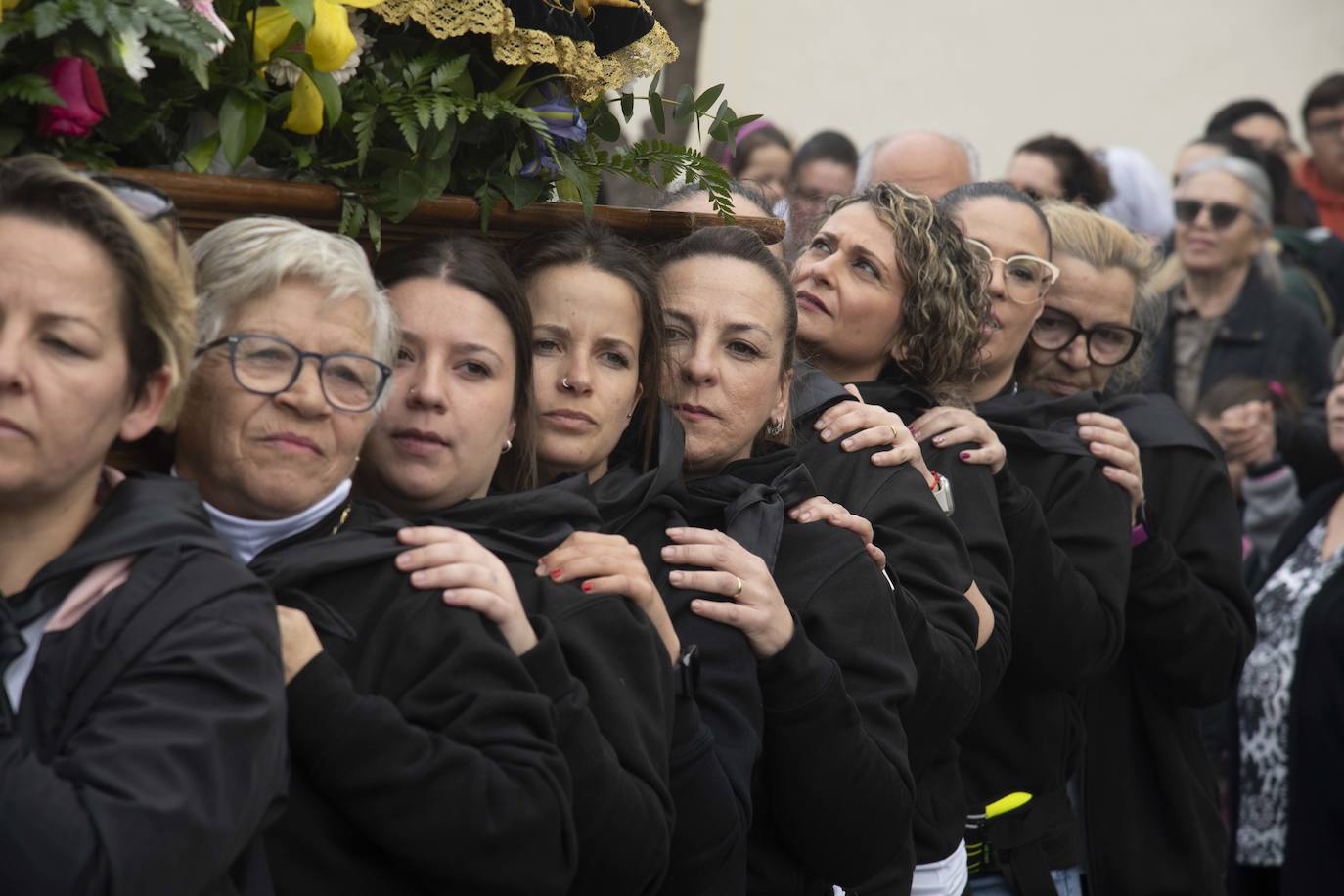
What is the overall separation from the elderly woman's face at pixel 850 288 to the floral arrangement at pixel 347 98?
70cm

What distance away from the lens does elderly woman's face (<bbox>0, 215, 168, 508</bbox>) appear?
2.17 m

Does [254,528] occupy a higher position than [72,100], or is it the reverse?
[72,100]

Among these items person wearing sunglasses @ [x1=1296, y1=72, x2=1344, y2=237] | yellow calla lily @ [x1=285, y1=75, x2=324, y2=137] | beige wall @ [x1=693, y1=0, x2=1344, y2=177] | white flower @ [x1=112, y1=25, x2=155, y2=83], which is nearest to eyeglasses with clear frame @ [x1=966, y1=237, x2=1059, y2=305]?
yellow calla lily @ [x1=285, y1=75, x2=324, y2=137]

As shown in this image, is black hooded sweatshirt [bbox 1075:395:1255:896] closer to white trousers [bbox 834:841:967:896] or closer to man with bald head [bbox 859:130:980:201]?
white trousers [bbox 834:841:967:896]

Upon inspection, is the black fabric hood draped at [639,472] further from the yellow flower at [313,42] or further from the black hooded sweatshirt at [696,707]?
the yellow flower at [313,42]

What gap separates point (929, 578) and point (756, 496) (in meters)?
0.48

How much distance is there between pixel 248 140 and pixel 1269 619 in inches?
167

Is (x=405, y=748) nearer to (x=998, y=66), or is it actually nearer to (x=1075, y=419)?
(x=1075, y=419)

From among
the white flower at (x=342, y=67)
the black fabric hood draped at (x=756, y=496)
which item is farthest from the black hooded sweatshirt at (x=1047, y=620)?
the white flower at (x=342, y=67)

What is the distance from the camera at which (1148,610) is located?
473cm

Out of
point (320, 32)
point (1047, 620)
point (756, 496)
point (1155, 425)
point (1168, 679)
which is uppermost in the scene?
point (320, 32)

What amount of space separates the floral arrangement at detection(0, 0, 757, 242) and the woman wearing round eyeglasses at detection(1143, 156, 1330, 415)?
428cm

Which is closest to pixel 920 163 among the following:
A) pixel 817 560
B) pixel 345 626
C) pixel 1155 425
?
pixel 1155 425

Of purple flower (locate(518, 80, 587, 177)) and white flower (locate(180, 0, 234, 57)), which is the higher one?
white flower (locate(180, 0, 234, 57))
